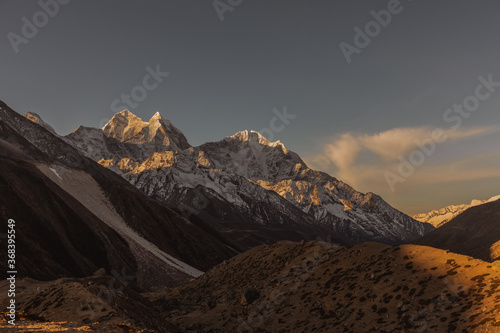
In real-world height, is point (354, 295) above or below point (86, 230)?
below

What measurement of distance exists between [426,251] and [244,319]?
21.0 metres

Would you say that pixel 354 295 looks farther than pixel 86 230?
No

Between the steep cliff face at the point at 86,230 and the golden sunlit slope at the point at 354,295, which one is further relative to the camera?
the steep cliff face at the point at 86,230

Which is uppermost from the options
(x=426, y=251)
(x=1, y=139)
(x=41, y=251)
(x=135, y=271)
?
(x=1, y=139)

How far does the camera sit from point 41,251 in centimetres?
8231

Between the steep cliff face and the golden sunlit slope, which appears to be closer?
the golden sunlit slope

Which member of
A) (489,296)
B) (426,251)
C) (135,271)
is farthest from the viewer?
(135,271)

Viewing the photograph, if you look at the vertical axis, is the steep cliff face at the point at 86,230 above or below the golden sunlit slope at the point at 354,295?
above

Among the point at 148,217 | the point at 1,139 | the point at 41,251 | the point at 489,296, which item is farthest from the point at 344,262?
the point at 1,139

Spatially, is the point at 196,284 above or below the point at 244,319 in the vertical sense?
above

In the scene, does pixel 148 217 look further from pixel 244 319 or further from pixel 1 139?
pixel 244 319

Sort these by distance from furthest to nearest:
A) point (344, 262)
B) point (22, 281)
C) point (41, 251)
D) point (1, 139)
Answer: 1. point (1, 139)
2. point (41, 251)
3. point (22, 281)
4. point (344, 262)

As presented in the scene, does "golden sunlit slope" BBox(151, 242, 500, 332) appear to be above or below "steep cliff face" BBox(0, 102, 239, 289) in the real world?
below

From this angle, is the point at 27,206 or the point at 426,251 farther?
the point at 27,206
